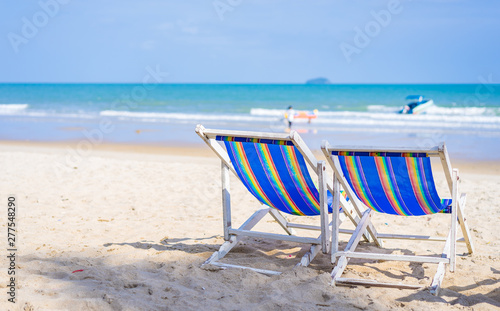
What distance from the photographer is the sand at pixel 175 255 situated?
107 inches

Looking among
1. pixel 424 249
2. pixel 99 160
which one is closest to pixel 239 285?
pixel 424 249

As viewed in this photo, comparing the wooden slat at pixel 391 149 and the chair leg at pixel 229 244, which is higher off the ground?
the wooden slat at pixel 391 149

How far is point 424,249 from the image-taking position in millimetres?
4008

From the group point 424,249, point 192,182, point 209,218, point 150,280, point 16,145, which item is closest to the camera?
point 150,280

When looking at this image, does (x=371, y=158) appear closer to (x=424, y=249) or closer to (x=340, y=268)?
(x=340, y=268)

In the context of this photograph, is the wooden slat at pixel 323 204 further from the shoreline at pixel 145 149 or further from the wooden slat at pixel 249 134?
the shoreline at pixel 145 149

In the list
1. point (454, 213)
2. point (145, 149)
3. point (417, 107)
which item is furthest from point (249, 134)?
point (417, 107)

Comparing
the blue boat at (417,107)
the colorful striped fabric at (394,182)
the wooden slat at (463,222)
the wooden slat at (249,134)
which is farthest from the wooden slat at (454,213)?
the blue boat at (417,107)

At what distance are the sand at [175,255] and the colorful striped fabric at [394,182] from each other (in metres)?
0.49

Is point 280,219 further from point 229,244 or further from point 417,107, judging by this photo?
point 417,107

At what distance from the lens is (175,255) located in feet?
11.8

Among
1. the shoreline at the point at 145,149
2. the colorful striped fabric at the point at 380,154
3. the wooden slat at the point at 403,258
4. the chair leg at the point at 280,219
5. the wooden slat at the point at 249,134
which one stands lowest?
the wooden slat at the point at 403,258

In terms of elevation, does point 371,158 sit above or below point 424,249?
above

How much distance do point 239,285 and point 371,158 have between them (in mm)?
1137
